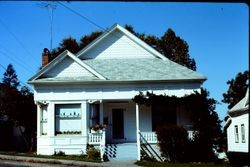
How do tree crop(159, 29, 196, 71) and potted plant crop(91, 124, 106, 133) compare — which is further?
tree crop(159, 29, 196, 71)

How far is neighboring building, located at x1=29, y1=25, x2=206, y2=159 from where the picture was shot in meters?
26.0

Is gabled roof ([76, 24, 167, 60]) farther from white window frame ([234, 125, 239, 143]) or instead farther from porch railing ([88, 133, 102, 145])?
white window frame ([234, 125, 239, 143])

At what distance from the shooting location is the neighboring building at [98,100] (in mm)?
26031

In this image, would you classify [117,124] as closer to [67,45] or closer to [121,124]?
[121,124]

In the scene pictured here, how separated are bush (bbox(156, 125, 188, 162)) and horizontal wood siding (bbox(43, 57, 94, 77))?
266 inches

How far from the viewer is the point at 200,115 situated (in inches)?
1000

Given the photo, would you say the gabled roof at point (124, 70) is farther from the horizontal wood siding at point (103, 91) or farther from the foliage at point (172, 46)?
the foliage at point (172, 46)

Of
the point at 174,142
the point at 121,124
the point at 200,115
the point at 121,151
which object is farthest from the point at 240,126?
the point at 121,151

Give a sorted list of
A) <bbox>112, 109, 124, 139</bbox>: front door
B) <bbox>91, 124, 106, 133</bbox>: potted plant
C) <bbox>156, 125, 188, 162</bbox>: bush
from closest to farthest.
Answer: <bbox>156, 125, 188, 162</bbox>: bush < <bbox>91, 124, 106, 133</bbox>: potted plant < <bbox>112, 109, 124, 139</bbox>: front door

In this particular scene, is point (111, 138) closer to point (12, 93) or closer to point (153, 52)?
point (153, 52)

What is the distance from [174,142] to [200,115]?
9.96ft

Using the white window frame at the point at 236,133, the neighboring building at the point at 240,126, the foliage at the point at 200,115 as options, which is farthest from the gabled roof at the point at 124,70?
the white window frame at the point at 236,133

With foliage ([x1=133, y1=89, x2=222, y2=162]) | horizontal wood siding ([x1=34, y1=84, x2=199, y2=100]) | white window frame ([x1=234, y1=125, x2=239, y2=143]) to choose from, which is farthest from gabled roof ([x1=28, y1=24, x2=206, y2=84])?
white window frame ([x1=234, y1=125, x2=239, y2=143])

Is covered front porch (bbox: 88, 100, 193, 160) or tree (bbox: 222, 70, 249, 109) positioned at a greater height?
tree (bbox: 222, 70, 249, 109)
